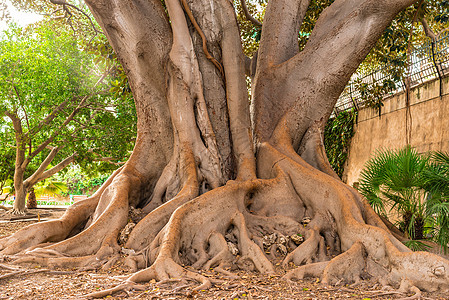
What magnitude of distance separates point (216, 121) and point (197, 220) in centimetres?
189

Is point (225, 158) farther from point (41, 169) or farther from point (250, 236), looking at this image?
point (41, 169)

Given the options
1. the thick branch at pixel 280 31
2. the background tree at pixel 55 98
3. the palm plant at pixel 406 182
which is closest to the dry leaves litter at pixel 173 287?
the palm plant at pixel 406 182

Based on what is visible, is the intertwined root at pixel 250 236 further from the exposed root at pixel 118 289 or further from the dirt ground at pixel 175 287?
the dirt ground at pixel 175 287

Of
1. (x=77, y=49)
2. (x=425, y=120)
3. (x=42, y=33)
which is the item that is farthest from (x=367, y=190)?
(x=42, y=33)

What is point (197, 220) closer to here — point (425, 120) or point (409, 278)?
point (409, 278)

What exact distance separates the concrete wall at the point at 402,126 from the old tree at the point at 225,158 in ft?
8.28

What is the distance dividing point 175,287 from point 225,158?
2.71m

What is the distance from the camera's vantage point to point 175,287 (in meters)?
3.41

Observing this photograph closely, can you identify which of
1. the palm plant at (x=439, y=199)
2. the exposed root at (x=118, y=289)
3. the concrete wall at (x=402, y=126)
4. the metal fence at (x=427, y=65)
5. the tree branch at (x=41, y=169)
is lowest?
the exposed root at (x=118, y=289)

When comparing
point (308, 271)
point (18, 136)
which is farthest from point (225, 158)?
point (18, 136)

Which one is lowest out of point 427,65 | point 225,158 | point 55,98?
point 225,158

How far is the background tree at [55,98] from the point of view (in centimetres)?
1046

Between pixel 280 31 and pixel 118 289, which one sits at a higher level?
pixel 280 31

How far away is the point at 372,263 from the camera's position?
403 centimetres
